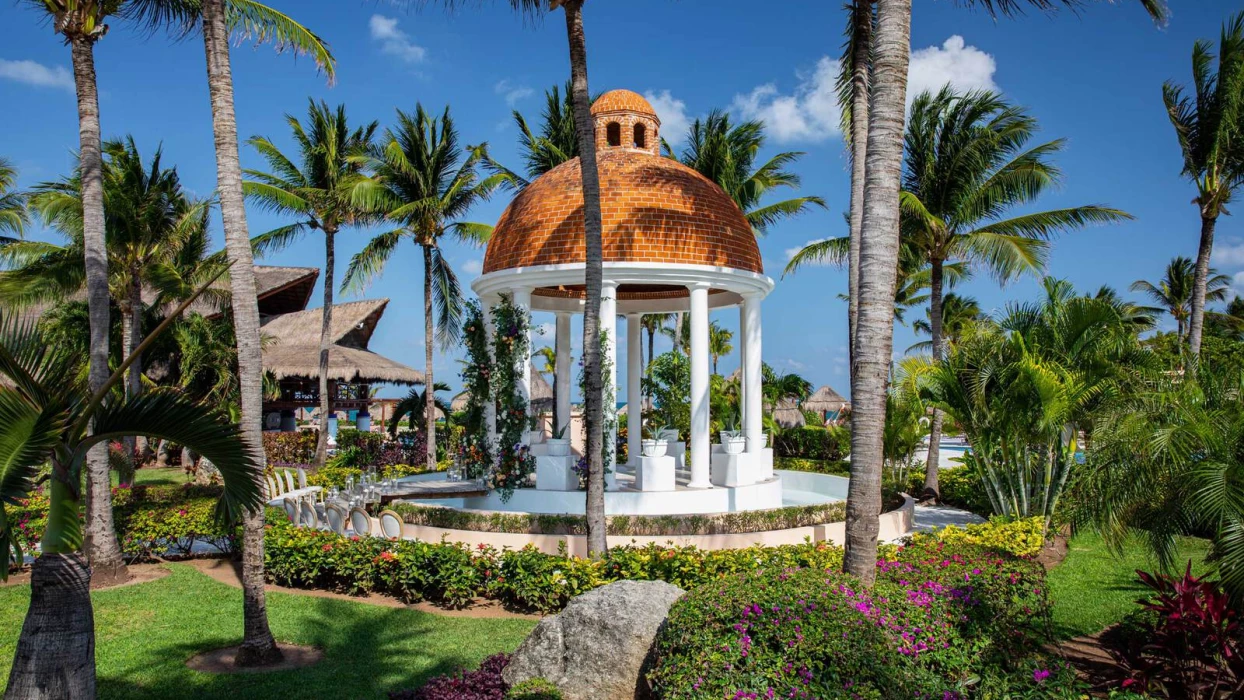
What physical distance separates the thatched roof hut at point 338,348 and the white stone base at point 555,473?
20.1 metres

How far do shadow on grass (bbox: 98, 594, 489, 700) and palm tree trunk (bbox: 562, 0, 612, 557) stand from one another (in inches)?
99.1

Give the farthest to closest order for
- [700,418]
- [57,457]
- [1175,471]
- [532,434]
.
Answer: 1. [532,434]
2. [700,418]
3. [1175,471]
4. [57,457]

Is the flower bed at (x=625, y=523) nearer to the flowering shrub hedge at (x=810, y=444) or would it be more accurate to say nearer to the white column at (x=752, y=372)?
the white column at (x=752, y=372)

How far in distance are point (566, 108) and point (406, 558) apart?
2082 cm

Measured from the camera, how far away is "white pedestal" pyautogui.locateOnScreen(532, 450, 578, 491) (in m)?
15.7

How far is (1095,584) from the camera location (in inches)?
497

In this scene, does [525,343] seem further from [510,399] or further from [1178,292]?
[1178,292]

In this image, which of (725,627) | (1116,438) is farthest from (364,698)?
(1116,438)

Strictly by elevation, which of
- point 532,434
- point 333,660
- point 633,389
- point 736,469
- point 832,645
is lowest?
point 333,660

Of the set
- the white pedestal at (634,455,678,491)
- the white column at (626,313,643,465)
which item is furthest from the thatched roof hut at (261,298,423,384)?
the white pedestal at (634,455,678,491)

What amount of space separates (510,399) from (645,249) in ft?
13.6

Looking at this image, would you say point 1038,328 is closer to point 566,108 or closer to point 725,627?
point 725,627

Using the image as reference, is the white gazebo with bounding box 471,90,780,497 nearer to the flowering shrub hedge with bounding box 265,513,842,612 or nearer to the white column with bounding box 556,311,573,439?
the white column with bounding box 556,311,573,439

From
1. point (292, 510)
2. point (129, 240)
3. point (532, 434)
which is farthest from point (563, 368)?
point (129, 240)
